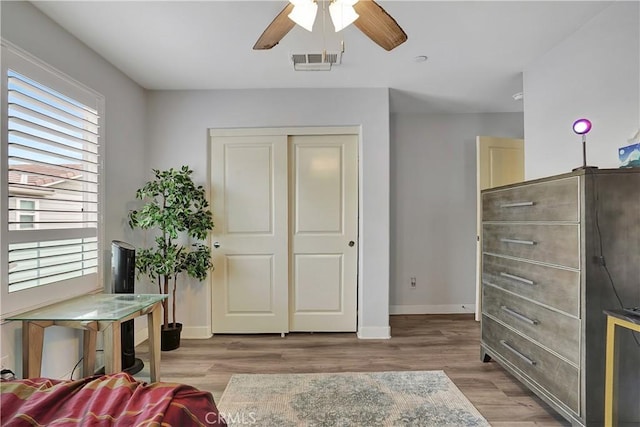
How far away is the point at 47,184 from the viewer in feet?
6.88

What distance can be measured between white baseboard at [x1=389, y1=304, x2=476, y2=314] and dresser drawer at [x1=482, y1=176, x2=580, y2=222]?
74.2 inches

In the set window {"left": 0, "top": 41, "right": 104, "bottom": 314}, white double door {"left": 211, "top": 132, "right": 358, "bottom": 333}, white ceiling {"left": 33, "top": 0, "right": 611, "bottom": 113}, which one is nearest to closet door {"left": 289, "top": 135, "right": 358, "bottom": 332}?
white double door {"left": 211, "top": 132, "right": 358, "bottom": 333}

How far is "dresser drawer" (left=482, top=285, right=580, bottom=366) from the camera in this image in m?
1.74

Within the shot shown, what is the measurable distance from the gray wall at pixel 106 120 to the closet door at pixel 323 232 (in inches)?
59.2

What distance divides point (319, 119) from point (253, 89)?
0.73 meters

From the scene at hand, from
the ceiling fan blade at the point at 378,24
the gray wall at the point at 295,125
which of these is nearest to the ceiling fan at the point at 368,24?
the ceiling fan blade at the point at 378,24

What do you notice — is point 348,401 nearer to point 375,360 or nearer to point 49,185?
point 375,360

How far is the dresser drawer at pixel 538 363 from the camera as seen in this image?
1.75 meters

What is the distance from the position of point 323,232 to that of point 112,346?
2.07 m

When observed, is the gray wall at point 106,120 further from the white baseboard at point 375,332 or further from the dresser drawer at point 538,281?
the dresser drawer at point 538,281

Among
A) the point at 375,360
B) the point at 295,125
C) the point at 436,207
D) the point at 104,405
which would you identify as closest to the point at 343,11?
the point at 104,405

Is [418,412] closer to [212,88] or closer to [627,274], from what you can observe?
[627,274]

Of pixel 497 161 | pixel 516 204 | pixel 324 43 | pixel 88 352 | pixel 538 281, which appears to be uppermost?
pixel 324 43

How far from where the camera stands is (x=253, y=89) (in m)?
3.37
